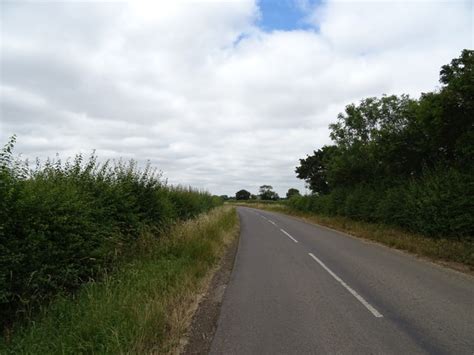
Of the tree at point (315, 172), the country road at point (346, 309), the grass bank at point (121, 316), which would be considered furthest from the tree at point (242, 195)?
the grass bank at point (121, 316)

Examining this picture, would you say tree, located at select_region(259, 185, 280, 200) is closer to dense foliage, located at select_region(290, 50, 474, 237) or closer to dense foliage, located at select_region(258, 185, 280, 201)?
dense foliage, located at select_region(258, 185, 280, 201)

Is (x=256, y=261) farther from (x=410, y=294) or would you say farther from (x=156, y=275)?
(x=410, y=294)

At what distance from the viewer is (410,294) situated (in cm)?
687

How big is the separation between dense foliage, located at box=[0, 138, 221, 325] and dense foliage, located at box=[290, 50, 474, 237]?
1233 cm

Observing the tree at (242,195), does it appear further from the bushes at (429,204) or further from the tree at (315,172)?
the bushes at (429,204)

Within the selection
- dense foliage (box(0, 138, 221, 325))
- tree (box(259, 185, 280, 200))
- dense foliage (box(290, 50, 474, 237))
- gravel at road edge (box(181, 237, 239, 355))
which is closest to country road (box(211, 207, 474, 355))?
gravel at road edge (box(181, 237, 239, 355))

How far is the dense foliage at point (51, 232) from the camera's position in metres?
5.36

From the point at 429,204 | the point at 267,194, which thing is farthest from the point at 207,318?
the point at 267,194

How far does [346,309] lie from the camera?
6.04m

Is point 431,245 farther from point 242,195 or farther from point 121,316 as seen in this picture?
point 242,195

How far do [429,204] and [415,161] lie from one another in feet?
20.1

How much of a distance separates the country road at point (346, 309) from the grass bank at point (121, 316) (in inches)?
30.4

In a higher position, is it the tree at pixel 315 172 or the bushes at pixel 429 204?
Answer: the tree at pixel 315 172

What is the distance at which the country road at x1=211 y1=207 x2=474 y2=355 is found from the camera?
4.59m
